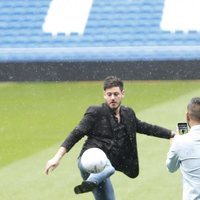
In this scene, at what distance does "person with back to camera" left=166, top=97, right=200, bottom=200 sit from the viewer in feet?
22.4

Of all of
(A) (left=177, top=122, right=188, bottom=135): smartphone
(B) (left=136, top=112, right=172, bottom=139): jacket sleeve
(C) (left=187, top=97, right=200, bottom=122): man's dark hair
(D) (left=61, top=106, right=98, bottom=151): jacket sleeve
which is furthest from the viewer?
(B) (left=136, top=112, right=172, bottom=139): jacket sleeve

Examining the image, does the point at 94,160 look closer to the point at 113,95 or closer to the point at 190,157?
the point at 113,95

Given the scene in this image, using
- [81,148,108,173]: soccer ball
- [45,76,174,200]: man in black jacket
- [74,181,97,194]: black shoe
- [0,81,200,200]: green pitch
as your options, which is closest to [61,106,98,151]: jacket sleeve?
[45,76,174,200]: man in black jacket

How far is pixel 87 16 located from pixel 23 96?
197 inches

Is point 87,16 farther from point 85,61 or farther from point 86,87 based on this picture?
point 86,87

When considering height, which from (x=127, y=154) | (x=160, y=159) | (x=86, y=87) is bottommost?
(x=86, y=87)

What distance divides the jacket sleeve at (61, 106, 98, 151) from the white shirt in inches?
54.2

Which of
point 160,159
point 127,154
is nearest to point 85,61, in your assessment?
point 160,159

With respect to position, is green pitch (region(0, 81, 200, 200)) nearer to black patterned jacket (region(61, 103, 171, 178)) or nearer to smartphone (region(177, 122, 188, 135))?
black patterned jacket (region(61, 103, 171, 178))

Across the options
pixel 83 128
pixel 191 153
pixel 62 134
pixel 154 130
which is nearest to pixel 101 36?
pixel 62 134

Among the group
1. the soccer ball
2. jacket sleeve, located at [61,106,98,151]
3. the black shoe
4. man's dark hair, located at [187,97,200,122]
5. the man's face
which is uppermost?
man's dark hair, located at [187,97,200,122]

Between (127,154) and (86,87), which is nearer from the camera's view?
(127,154)

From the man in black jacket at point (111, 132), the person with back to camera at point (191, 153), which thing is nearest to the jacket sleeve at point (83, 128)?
the man in black jacket at point (111, 132)

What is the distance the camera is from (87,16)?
23.8m
